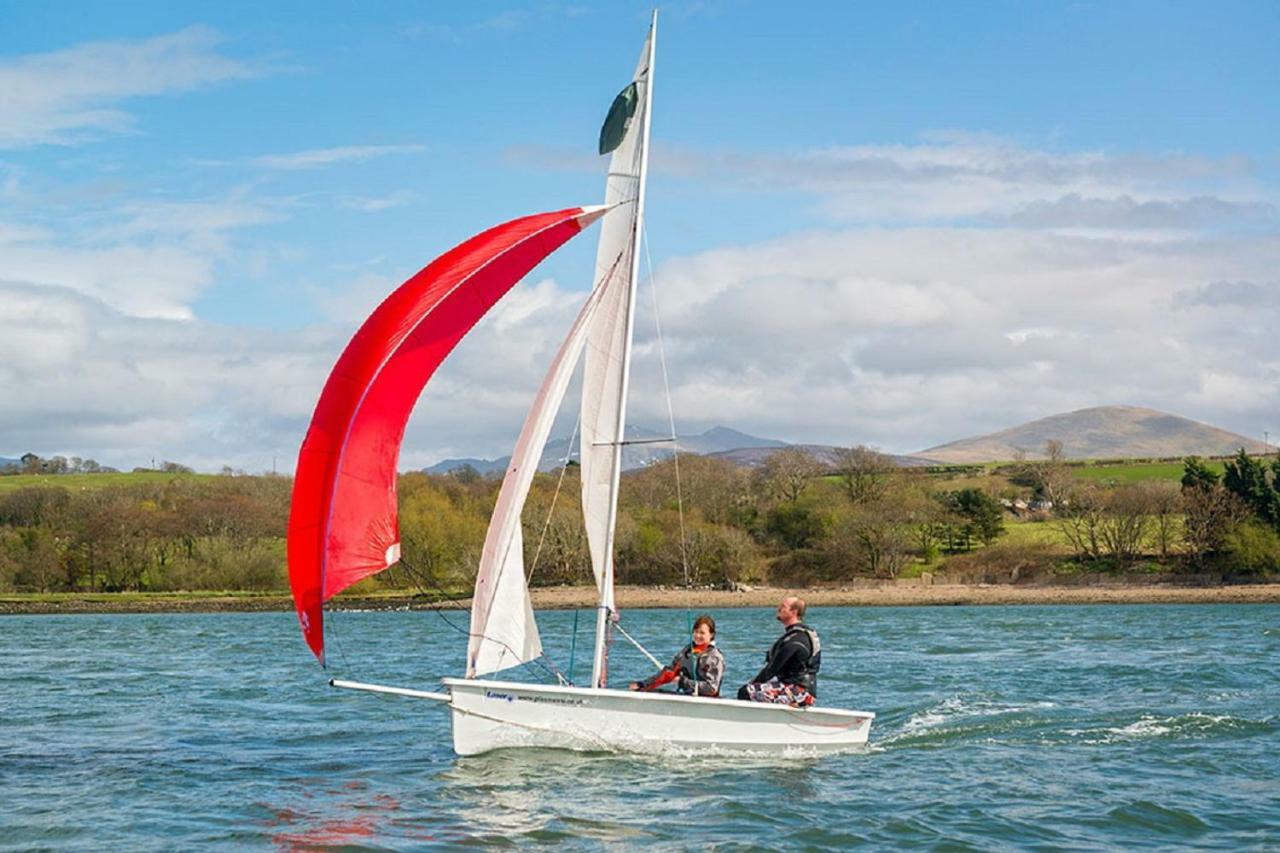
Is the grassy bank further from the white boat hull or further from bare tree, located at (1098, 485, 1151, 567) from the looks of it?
the white boat hull

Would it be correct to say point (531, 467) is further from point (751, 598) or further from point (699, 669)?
point (751, 598)

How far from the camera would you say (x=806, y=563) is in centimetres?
8612

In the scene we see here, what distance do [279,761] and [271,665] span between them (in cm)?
1704

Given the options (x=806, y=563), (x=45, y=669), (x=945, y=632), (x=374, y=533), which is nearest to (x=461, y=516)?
(x=806, y=563)

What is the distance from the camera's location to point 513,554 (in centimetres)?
1639

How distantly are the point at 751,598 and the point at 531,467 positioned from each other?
66065 mm

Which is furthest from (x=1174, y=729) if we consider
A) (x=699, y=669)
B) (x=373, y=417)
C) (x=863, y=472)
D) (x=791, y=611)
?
(x=863, y=472)

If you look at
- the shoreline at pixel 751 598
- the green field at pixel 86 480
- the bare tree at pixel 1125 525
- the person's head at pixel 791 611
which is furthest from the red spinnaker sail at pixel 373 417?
the green field at pixel 86 480

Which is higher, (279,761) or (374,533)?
(374,533)

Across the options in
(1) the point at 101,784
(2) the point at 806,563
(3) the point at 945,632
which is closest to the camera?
(1) the point at 101,784

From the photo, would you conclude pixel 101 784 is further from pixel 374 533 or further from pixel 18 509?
pixel 18 509

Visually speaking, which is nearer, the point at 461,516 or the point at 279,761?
the point at 279,761

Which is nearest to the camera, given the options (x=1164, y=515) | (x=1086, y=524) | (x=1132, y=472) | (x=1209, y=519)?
(x=1209, y=519)

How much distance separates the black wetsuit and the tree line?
53.9 meters
